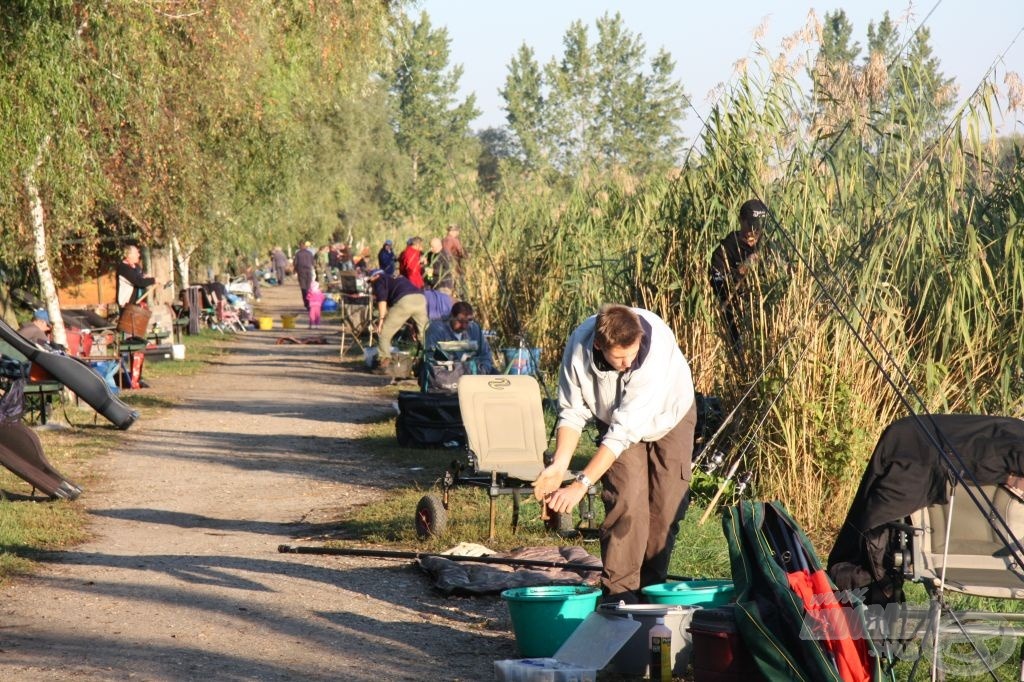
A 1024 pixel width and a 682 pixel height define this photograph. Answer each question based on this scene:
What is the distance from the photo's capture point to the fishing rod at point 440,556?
24.8ft

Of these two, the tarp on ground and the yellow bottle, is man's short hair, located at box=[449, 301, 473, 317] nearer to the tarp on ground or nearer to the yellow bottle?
the tarp on ground

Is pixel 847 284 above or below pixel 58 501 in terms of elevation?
above

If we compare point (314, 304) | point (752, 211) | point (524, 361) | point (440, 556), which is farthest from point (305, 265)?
point (440, 556)

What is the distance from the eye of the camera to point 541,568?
7.86 meters

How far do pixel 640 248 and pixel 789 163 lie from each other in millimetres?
1483

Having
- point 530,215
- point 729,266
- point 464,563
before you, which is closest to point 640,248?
point 729,266

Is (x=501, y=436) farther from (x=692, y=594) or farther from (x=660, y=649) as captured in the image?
(x=660, y=649)

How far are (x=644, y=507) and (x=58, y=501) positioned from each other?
224 inches

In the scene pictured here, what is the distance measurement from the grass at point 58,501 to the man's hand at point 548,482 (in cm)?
341

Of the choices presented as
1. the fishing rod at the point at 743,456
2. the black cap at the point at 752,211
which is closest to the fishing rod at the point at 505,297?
the fishing rod at the point at 743,456

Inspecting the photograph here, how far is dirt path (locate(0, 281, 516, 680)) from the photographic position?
6168 mm

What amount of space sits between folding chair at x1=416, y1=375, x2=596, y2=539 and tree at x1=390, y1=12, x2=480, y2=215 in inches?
117

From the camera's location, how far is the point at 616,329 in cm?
596

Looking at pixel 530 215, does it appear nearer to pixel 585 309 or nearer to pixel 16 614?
pixel 585 309
